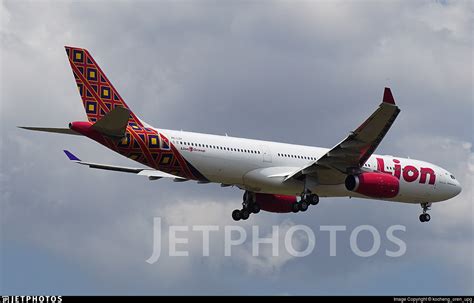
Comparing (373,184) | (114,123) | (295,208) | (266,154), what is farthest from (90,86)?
(373,184)

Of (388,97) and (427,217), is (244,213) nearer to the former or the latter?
(427,217)

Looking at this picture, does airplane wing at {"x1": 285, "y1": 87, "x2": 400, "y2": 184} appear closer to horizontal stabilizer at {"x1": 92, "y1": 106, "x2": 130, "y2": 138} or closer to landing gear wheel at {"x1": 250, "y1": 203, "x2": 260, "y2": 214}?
landing gear wheel at {"x1": 250, "y1": 203, "x2": 260, "y2": 214}

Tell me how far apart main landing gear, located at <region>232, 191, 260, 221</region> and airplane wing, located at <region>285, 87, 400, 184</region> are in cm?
599

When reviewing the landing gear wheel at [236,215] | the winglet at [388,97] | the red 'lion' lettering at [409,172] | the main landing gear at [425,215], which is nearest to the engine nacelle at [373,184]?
the red 'lion' lettering at [409,172]

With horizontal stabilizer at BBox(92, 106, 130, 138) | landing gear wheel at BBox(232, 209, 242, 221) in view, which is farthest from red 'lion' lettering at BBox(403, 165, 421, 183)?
horizontal stabilizer at BBox(92, 106, 130, 138)

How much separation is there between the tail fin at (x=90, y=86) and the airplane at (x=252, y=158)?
5 cm

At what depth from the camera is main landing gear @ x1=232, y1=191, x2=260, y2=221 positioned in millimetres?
67312

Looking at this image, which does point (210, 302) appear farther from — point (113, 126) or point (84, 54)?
point (84, 54)

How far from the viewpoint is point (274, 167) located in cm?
6225

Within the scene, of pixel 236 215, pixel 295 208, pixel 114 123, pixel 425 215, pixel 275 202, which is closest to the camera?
pixel 114 123

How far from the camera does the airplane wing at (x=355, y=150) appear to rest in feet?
189

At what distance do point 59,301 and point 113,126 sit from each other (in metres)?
14.3

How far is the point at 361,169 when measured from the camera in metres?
63.2

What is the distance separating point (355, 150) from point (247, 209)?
9.70 meters
